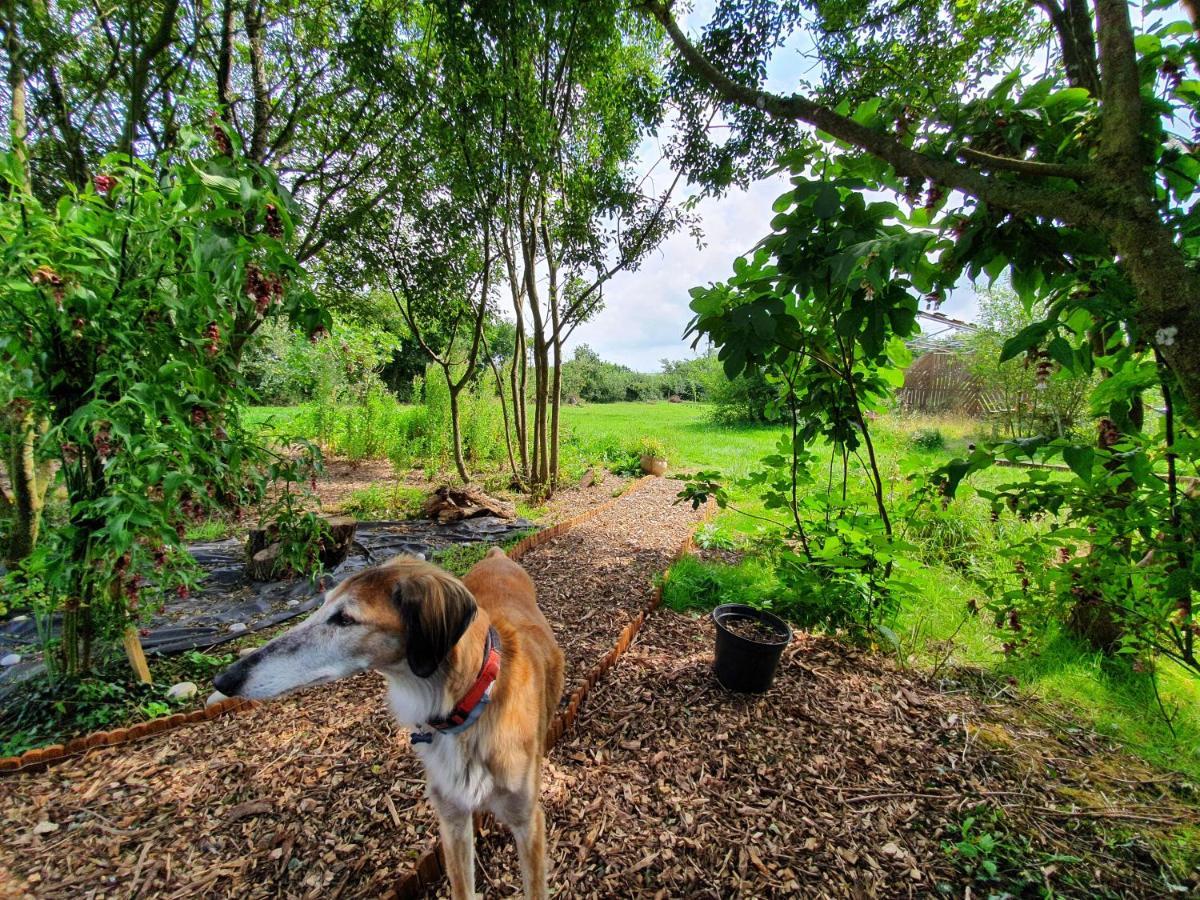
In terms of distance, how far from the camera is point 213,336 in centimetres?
188

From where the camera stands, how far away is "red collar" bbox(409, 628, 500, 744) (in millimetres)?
1288

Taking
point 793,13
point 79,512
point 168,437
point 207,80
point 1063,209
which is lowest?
point 79,512

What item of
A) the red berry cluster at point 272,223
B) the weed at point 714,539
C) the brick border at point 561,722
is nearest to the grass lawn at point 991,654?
the weed at point 714,539

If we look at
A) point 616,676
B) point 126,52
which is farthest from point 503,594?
point 126,52

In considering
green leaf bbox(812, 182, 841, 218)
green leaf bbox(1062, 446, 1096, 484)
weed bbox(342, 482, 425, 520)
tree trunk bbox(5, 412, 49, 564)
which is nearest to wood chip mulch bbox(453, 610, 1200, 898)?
green leaf bbox(1062, 446, 1096, 484)

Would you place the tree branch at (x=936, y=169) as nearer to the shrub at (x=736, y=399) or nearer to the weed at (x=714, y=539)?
the weed at (x=714, y=539)

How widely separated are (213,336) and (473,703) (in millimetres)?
1894

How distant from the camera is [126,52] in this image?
470 cm

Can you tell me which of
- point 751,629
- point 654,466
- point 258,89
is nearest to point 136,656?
point 751,629

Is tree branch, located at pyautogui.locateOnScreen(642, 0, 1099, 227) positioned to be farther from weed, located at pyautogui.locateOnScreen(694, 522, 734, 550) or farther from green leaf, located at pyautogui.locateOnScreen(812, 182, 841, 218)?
weed, located at pyautogui.locateOnScreen(694, 522, 734, 550)

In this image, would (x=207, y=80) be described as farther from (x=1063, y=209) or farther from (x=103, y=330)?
(x=1063, y=209)

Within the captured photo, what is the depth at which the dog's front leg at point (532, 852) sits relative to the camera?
144 cm

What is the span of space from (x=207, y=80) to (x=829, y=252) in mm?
7844

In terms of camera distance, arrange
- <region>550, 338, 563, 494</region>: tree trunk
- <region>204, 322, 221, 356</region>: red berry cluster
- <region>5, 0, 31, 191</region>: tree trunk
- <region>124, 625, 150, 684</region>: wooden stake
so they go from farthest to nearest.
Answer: <region>550, 338, 563, 494</region>: tree trunk → <region>5, 0, 31, 191</region>: tree trunk → <region>124, 625, 150, 684</region>: wooden stake → <region>204, 322, 221, 356</region>: red berry cluster
